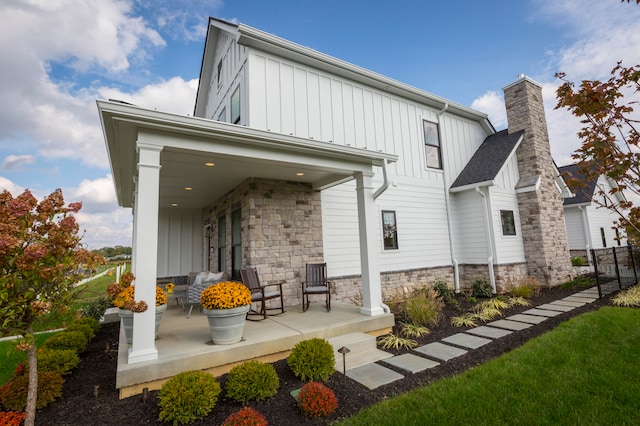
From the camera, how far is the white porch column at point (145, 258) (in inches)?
123

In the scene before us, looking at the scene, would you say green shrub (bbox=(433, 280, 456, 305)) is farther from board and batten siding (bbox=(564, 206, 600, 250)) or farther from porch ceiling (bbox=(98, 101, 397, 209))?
board and batten siding (bbox=(564, 206, 600, 250))

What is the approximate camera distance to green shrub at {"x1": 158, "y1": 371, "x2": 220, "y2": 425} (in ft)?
8.21

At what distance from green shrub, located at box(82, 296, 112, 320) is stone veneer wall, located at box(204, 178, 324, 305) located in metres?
3.62

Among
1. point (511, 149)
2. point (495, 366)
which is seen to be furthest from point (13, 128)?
point (511, 149)

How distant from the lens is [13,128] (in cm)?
683

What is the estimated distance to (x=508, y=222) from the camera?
9.11 metres

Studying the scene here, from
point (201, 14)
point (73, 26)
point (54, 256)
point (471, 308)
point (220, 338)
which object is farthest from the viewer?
point (201, 14)

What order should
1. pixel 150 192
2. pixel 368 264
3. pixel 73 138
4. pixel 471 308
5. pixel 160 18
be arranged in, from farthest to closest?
pixel 73 138 < pixel 160 18 < pixel 471 308 < pixel 368 264 < pixel 150 192

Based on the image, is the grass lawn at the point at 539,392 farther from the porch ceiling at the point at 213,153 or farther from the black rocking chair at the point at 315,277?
the porch ceiling at the point at 213,153

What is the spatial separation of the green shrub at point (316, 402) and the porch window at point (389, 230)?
5.56 m

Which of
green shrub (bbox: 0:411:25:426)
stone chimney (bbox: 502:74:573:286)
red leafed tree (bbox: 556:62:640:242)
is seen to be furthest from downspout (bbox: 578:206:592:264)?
green shrub (bbox: 0:411:25:426)

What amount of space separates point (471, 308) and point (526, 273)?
3751mm

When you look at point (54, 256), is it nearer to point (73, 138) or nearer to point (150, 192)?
point (150, 192)

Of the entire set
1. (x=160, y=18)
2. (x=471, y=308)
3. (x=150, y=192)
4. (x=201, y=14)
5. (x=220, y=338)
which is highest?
(x=201, y=14)
